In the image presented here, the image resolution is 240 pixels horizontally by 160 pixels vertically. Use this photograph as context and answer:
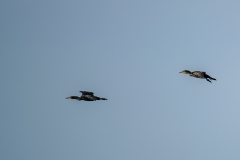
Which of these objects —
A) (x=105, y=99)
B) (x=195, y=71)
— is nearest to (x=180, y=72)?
(x=195, y=71)

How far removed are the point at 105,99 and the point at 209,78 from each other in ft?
83.2

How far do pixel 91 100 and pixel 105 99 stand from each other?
4.24 meters

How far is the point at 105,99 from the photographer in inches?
4572

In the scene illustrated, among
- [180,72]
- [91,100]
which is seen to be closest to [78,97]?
[91,100]

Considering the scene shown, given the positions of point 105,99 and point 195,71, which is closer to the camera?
point 195,71

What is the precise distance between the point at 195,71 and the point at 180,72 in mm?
3957

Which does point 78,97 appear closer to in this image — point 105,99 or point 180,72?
point 105,99

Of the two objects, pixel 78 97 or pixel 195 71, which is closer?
pixel 195 71

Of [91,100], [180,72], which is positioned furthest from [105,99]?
[180,72]

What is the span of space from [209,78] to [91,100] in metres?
29.5

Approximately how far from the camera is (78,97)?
12250 centimetres

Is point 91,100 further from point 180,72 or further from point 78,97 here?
point 180,72

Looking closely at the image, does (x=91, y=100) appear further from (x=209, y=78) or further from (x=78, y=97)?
(x=209, y=78)

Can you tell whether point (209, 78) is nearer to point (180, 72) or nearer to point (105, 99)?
point (180, 72)
